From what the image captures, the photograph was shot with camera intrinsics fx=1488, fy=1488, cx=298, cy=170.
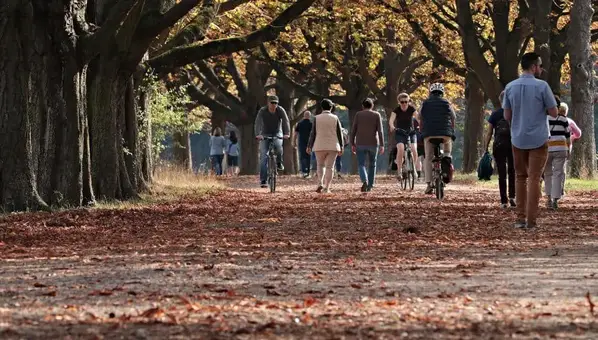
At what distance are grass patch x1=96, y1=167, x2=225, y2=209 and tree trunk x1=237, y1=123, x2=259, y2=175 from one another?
17661mm

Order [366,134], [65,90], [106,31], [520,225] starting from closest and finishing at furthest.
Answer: [520,225] < [65,90] < [106,31] < [366,134]

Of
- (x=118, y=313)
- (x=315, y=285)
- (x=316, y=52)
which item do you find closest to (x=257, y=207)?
(x=315, y=285)

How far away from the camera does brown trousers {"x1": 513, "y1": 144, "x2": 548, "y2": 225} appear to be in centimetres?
1593

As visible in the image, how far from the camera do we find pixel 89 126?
894 inches

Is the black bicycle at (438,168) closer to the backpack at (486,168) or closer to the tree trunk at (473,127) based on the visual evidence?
the backpack at (486,168)

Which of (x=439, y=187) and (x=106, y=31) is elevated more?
(x=106, y=31)

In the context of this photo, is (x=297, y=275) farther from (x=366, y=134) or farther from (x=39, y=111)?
(x=366, y=134)

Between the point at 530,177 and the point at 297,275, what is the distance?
19.7ft

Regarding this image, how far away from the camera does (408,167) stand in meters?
28.6

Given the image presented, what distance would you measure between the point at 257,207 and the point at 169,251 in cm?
906

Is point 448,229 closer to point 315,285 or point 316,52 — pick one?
point 315,285

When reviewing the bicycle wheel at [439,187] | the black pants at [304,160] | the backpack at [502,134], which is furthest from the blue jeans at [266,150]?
the black pants at [304,160]

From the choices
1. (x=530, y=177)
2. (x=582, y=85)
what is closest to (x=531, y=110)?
(x=530, y=177)

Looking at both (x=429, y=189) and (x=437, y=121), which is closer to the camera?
(x=437, y=121)
